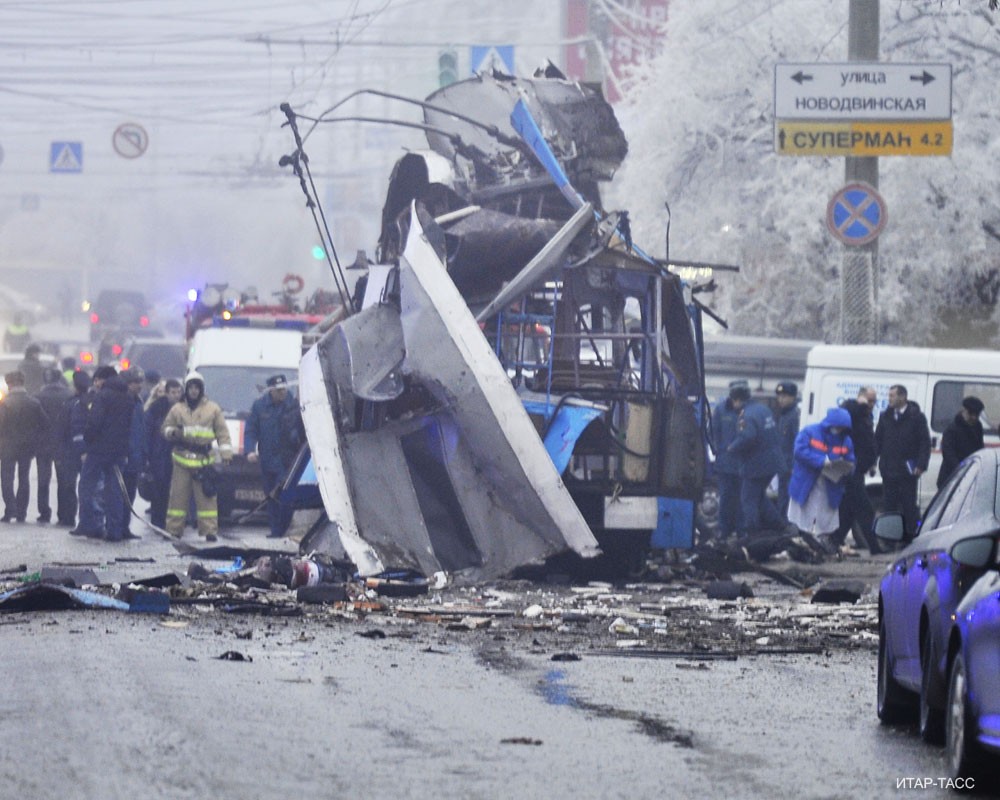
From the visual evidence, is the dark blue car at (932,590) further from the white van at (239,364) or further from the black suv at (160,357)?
the black suv at (160,357)

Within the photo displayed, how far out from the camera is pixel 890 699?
8.02m

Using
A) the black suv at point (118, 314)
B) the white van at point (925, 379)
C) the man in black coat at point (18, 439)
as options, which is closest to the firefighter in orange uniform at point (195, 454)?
the man in black coat at point (18, 439)

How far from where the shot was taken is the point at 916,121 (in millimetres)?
17750

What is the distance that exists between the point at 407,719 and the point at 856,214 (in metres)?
11.3

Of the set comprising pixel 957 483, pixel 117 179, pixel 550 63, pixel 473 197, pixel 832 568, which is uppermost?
pixel 117 179

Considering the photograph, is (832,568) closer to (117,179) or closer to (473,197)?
(473,197)

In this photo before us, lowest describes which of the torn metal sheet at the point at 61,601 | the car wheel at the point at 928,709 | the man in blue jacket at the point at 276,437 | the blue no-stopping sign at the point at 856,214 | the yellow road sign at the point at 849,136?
the torn metal sheet at the point at 61,601

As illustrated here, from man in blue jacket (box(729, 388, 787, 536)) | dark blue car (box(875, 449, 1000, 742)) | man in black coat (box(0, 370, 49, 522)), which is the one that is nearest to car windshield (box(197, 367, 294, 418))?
man in black coat (box(0, 370, 49, 522))

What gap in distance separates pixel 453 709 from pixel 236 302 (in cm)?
1787

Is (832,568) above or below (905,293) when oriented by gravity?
below

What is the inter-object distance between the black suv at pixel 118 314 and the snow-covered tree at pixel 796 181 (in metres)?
24.1

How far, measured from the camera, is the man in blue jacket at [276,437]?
62.4ft

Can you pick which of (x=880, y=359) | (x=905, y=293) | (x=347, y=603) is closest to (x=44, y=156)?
(x=905, y=293)

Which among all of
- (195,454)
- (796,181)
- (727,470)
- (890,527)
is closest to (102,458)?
(195,454)
